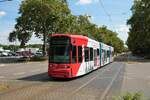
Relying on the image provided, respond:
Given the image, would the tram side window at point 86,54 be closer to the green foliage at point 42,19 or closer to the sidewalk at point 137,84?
the sidewalk at point 137,84

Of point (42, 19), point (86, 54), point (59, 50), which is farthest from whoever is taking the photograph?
point (42, 19)

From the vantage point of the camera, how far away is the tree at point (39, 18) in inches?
2687

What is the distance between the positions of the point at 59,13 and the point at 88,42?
4146 cm

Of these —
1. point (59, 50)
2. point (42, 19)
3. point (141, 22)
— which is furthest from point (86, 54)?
point (141, 22)

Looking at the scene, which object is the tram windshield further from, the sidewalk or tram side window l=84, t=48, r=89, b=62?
the sidewalk

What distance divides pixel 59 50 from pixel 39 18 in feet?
153

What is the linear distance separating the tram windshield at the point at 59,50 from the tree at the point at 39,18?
45482 mm

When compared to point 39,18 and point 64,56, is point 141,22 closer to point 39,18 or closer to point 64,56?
point 39,18

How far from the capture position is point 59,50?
2288 centimetres

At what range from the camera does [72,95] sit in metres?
15.3

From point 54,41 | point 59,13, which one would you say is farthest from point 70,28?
point 54,41

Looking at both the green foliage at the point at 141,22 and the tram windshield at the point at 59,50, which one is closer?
the tram windshield at the point at 59,50

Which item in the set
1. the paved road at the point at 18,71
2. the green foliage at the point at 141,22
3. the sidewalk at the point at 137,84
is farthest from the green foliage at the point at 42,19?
the sidewalk at the point at 137,84

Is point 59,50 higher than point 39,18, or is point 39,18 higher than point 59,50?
point 39,18
